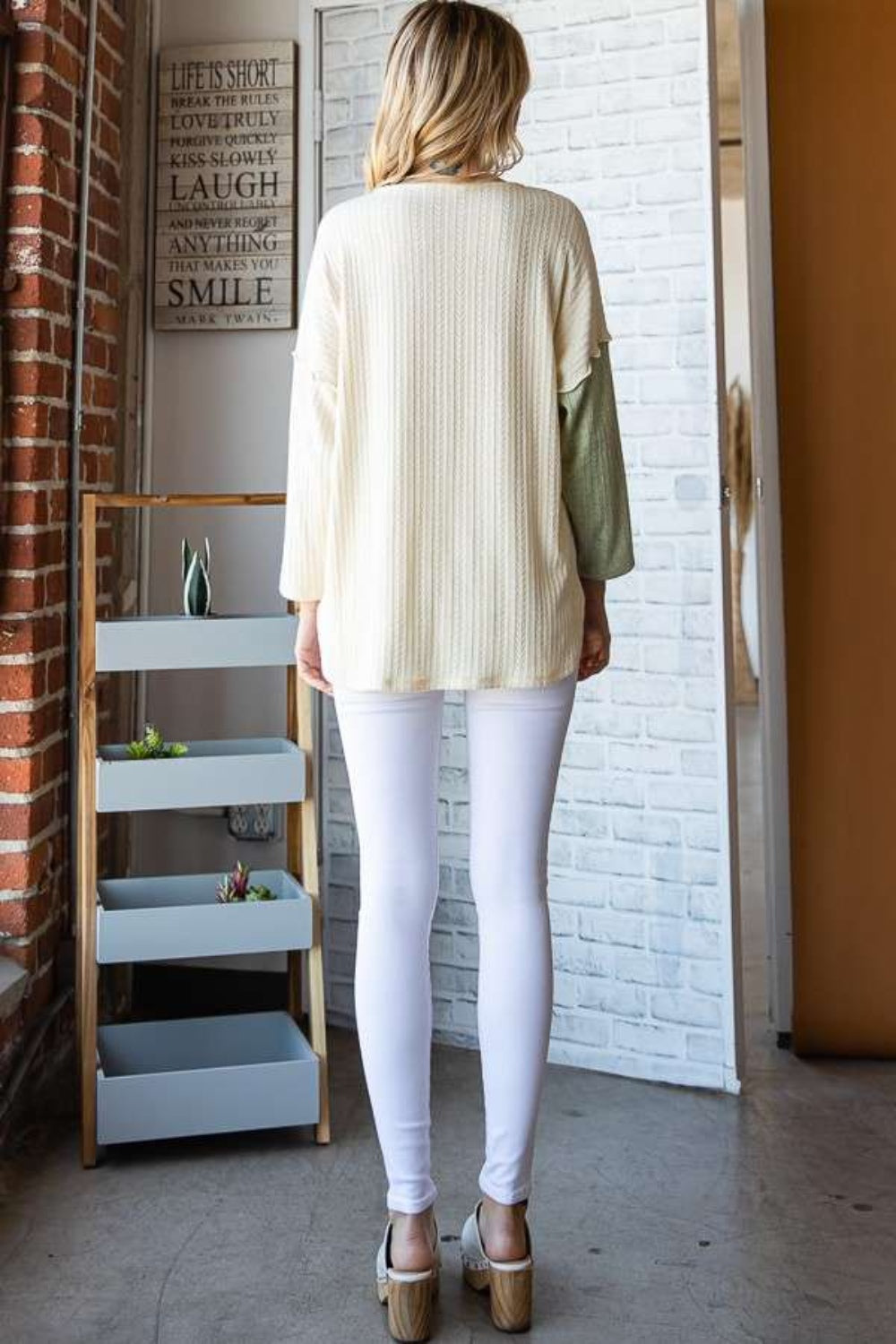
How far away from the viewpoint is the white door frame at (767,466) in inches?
108

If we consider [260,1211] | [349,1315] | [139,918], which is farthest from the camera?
[139,918]

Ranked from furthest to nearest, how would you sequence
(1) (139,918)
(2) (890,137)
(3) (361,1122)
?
(2) (890,137), (3) (361,1122), (1) (139,918)

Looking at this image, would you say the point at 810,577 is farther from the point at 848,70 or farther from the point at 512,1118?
the point at 512,1118

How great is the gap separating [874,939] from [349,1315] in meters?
1.39

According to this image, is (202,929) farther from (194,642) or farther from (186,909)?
(194,642)

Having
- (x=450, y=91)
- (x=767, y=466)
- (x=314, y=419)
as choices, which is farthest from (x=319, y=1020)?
(x=450, y=91)

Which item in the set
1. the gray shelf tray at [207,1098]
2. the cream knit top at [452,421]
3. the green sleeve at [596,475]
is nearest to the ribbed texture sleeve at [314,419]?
the cream knit top at [452,421]

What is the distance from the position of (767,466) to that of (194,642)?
1178 mm

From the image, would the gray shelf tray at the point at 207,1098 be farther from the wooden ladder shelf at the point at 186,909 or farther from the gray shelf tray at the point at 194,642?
the gray shelf tray at the point at 194,642

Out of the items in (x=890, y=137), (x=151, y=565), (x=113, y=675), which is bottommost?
(x=113, y=675)

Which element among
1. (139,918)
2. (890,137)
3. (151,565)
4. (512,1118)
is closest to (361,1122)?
(139,918)

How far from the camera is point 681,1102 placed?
2.56m

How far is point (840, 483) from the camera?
2727 mm

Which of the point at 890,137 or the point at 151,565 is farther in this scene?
the point at 151,565
